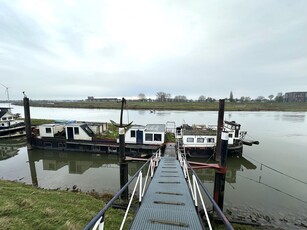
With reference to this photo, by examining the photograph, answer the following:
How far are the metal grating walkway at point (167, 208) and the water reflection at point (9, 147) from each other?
2337cm

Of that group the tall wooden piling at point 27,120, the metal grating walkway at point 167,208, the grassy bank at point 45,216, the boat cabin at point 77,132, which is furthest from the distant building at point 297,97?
the grassy bank at point 45,216

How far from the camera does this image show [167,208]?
14.0 ft

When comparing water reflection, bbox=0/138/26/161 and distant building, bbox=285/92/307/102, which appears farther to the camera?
distant building, bbox=285/92/307/102

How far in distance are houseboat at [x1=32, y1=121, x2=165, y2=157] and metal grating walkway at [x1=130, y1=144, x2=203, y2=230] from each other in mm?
13341

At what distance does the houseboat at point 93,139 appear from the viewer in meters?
19.6

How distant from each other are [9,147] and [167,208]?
29.2 meters

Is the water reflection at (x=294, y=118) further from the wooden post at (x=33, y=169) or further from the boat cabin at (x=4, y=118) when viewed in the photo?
the boat cabin at (x=4, y=118)

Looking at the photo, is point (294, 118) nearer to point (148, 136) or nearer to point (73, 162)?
point (148, 136)

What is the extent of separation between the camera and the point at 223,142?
9.40 m

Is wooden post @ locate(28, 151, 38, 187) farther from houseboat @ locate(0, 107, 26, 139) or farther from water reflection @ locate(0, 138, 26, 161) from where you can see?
houseboat @ locate(0, 107, 26, 139)

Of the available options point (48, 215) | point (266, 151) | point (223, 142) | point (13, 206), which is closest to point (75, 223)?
point (48, 215)

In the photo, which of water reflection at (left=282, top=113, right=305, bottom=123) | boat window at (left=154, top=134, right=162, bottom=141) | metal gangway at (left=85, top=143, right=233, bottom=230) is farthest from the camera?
water reflection at (left=282, top=113, right=305, bottom=123)

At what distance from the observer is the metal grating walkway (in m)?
3.57

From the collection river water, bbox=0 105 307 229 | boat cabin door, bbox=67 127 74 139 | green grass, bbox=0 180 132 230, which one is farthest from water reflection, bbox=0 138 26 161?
green grass, bbox=0 180 132 230
